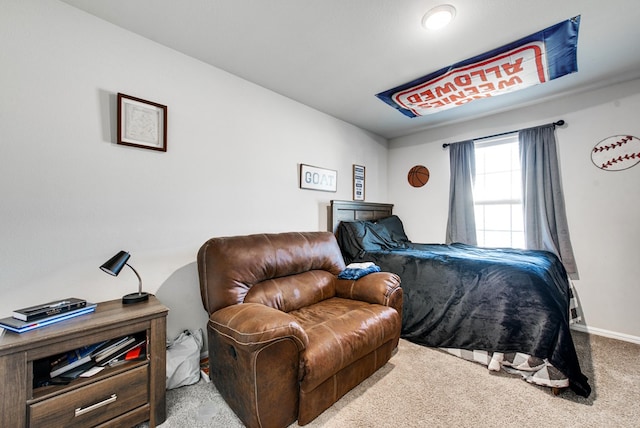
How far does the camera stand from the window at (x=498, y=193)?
123 inches

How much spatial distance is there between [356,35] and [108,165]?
1.88 meters

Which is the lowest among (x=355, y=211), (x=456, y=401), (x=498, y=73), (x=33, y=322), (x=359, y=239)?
(x=456, y=401)

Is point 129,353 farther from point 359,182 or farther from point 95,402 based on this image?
point 359,182

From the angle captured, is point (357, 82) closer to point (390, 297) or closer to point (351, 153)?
point (351, 153)

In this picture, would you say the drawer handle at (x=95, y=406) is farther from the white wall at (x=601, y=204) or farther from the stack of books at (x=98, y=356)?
the white wall at (x=601, y=204)

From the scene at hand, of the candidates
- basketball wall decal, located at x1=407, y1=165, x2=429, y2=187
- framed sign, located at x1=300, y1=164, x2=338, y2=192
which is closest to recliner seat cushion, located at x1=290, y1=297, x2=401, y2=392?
framed sign, located at x1=300, y1=164, x2=338, y2=192

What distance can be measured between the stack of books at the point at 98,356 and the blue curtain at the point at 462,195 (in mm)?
3442

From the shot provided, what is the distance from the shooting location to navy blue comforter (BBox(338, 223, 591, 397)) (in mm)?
1775

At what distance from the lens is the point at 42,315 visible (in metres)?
1.22

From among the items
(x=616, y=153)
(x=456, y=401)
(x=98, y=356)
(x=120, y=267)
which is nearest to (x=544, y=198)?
(x=616, y=153)

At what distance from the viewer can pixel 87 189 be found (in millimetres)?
1604

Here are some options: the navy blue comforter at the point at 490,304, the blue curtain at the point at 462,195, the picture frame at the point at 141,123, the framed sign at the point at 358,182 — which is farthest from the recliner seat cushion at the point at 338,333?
the blue curtain at the point at 462,195

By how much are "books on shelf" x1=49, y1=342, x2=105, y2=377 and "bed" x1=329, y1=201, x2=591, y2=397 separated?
7.45 feet

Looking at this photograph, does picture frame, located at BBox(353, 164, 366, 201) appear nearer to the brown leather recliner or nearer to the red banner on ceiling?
Result: the red banner on ceiling
